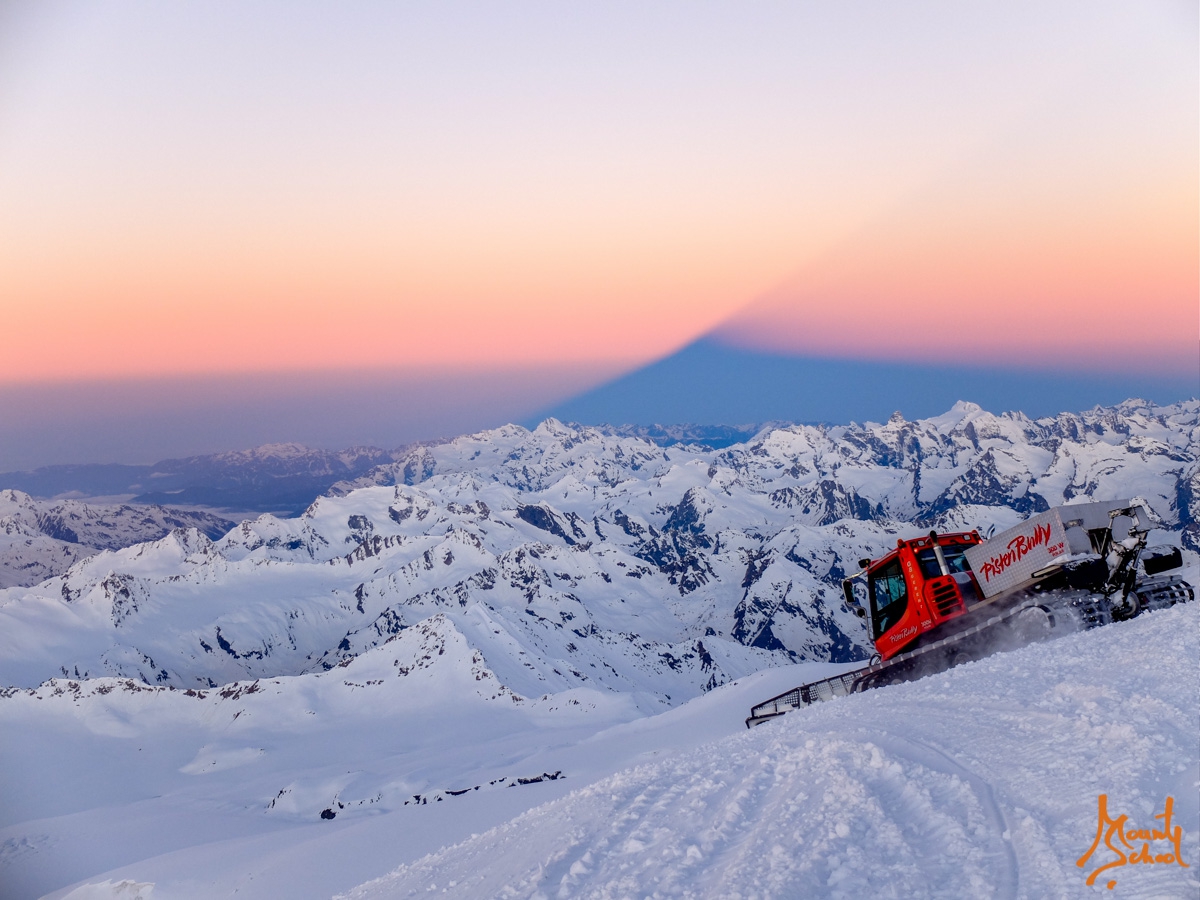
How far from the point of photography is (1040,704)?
28.3 ft

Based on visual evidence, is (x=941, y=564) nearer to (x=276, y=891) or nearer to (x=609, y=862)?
(x=609, y=862)

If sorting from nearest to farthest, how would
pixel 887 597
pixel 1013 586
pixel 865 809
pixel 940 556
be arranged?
pixel 865 809 → pixel 1013 586 → pixel 940 556 → pixel 887 597

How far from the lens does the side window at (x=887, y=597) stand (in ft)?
57.4

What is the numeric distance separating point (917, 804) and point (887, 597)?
12.1 meters

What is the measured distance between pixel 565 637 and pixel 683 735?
567ft

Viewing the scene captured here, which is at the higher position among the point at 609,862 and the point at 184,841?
the point at 609,862

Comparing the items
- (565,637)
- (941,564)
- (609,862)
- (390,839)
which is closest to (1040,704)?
(609,862)

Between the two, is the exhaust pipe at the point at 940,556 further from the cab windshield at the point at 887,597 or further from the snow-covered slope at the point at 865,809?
the snow-covered slope at the point at 865,809

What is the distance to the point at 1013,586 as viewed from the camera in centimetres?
1460

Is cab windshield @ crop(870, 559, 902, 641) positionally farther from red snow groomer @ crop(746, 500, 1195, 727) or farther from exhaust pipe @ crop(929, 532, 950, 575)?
exhaust pipe @ crop(929, 532, 950, 575)
